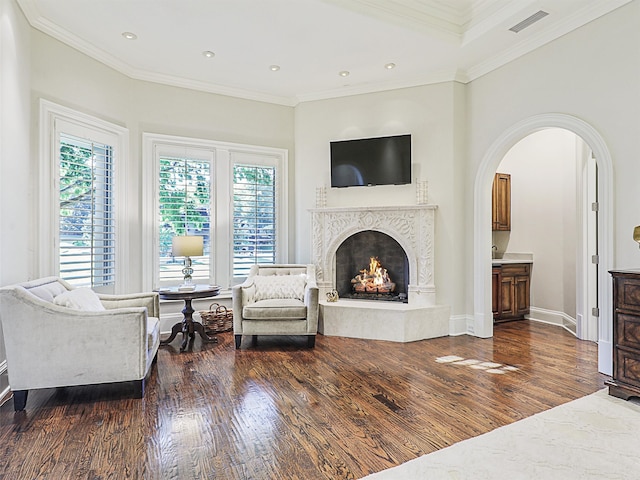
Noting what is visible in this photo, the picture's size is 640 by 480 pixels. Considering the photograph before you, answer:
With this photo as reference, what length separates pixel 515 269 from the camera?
5.91 metres

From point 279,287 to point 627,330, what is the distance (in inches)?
133

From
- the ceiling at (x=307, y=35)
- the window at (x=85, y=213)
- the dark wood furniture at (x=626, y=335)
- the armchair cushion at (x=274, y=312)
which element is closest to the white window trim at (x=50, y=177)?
the window at (x=85, y=213)

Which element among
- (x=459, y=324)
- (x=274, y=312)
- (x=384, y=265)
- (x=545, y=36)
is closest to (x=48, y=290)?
(x=274, y=312)

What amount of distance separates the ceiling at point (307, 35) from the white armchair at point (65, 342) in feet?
8.69

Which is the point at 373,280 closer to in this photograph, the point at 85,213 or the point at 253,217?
the point at 253,217

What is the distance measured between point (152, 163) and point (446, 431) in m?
4.51

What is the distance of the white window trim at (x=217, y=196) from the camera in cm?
507

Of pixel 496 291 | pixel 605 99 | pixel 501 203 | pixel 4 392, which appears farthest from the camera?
pixel 501 203

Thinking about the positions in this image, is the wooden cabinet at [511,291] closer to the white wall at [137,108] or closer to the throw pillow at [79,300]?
the white wall at [137,108]

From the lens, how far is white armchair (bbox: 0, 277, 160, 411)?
9.21 ft

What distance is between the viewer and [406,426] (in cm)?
257

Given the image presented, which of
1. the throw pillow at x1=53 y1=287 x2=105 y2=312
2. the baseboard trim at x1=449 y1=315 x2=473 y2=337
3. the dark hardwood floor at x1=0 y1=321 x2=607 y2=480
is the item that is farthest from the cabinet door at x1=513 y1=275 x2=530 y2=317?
the throw pillow at x1=53 y1=287 x2=105 y2=312

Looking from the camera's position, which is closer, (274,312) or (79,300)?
(79,300)

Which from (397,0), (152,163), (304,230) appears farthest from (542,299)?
(152,163)
